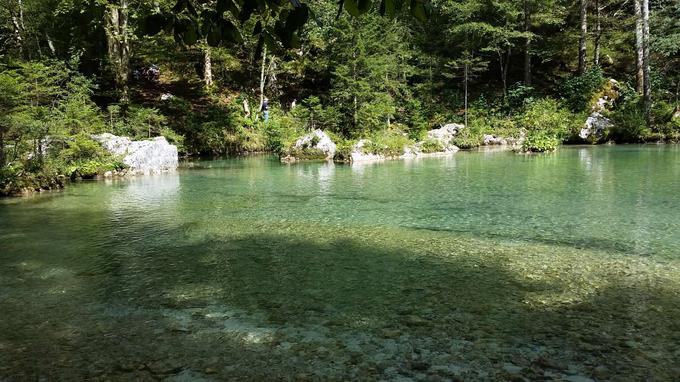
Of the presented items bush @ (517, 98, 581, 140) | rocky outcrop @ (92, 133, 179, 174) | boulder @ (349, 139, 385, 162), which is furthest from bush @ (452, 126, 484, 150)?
rocky outcrop @ (92, 133, 179, 174)

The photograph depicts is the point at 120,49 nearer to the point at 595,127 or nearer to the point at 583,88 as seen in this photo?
the point at 595,127

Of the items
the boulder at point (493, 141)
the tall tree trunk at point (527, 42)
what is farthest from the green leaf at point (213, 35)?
the tall tree trunk at point (527, 42)

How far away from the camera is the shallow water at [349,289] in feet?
10.1

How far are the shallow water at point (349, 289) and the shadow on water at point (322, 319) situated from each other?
0.02 metres

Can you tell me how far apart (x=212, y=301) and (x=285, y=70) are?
92.4ft

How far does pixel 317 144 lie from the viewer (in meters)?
21.1

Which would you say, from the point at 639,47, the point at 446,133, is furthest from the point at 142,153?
the point at 639,47

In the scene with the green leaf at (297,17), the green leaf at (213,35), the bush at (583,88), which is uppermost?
the bush at (583,88)

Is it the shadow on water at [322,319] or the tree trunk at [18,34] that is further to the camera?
the tree trunk at [18,34]

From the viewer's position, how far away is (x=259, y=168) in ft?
57.0

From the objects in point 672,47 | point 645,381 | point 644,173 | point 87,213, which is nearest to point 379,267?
point 645,381

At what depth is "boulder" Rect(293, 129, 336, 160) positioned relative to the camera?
68.9 ft

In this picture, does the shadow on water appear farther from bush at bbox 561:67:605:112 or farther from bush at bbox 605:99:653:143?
bush at bbox 561:67:605:112

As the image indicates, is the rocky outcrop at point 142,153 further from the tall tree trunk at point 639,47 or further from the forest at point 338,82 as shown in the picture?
the tall tree trunk at point 639,47
